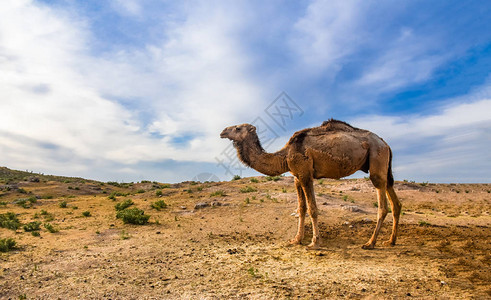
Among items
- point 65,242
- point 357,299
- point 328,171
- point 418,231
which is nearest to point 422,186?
point 418,231

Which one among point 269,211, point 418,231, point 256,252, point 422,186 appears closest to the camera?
point 256,252

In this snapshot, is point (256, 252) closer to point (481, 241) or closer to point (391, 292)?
point (391, 292)

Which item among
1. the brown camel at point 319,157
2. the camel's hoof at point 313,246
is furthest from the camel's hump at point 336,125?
the camel's hoof at point 313,246

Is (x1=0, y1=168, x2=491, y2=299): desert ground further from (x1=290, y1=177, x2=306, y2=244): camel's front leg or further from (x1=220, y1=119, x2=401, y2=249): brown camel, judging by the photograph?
(x1=220, y1=119, x2=401, y2=249): brown camel

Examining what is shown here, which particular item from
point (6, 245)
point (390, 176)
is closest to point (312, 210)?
point (390, 176)

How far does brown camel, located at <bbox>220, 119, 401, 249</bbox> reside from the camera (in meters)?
9.07

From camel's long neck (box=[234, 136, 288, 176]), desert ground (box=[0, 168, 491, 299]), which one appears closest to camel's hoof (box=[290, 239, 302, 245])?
desert ground (box=[0, 168, 491, 299])

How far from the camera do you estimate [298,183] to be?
383 inches

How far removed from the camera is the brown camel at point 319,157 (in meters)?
9.07

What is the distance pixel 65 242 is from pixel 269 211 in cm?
793

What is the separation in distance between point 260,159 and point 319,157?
1818mm

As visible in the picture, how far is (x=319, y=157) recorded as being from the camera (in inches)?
361

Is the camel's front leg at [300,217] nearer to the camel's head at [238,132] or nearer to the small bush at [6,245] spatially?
the camel's head at [238,132]

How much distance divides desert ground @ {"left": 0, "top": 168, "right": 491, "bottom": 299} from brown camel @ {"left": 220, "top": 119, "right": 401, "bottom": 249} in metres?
1.44
